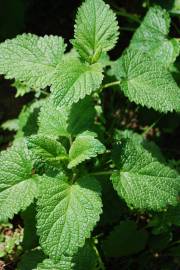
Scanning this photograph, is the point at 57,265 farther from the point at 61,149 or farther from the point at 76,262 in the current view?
the point at 61,149

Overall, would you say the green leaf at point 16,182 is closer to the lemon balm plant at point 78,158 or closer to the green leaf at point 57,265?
the lemon balm plant at point 78,158

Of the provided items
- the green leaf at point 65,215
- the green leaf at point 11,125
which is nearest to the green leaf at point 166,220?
the green leaf at point 65,215

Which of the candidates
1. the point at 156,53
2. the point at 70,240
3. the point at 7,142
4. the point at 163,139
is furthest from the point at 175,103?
the point at 7,142

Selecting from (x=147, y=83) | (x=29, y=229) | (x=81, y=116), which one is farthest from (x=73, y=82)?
(x=29, y=229)

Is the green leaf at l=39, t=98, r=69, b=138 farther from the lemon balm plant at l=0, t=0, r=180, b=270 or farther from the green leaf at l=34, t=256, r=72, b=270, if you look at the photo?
the green leaf at l=34, t=256, r=72, b=270

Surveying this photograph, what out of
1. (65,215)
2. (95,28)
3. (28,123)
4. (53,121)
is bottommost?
(65,215)

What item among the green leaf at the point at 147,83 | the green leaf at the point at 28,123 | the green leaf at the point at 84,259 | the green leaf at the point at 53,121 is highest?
the green leaf at the point at 147,83

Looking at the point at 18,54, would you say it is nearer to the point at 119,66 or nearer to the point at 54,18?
the point at 119,66
